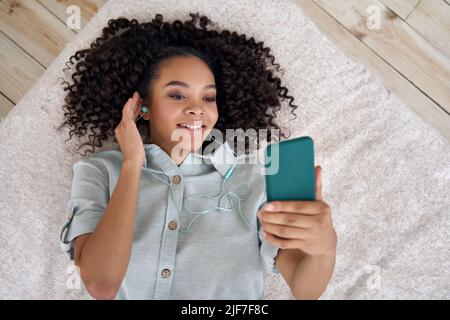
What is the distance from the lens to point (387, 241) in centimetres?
139

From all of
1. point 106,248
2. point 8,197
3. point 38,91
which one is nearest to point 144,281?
point 106,248

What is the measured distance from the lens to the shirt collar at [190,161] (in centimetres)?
122

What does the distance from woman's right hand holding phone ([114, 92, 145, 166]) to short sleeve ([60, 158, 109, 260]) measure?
0.10 meters

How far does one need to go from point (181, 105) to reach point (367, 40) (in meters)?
0.79

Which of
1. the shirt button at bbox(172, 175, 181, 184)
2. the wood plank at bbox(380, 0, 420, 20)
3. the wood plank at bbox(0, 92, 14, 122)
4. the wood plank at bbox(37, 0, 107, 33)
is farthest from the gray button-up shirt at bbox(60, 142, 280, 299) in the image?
the wood plank at bbox(380, 0, 420, 20)

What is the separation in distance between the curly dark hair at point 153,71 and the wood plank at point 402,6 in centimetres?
51

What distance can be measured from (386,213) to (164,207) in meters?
0.70

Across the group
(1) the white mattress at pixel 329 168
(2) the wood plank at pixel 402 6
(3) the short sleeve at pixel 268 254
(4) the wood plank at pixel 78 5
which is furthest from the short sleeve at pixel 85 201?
(2) the wood plank at pixel 402 6

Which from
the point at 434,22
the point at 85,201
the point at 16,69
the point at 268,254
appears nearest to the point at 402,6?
the point at 434,22

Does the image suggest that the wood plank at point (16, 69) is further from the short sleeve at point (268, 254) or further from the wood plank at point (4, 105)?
the short sleeve at point (268, 254)

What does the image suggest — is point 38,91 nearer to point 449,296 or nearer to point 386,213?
point 386,213

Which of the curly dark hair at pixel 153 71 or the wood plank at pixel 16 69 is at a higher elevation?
the wood plank at pixel 16 69

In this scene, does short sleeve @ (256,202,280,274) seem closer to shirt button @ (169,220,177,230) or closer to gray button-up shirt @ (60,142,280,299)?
gray button-up shirt @ (60,142,280,299)

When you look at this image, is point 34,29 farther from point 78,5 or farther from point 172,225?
point 172,225
